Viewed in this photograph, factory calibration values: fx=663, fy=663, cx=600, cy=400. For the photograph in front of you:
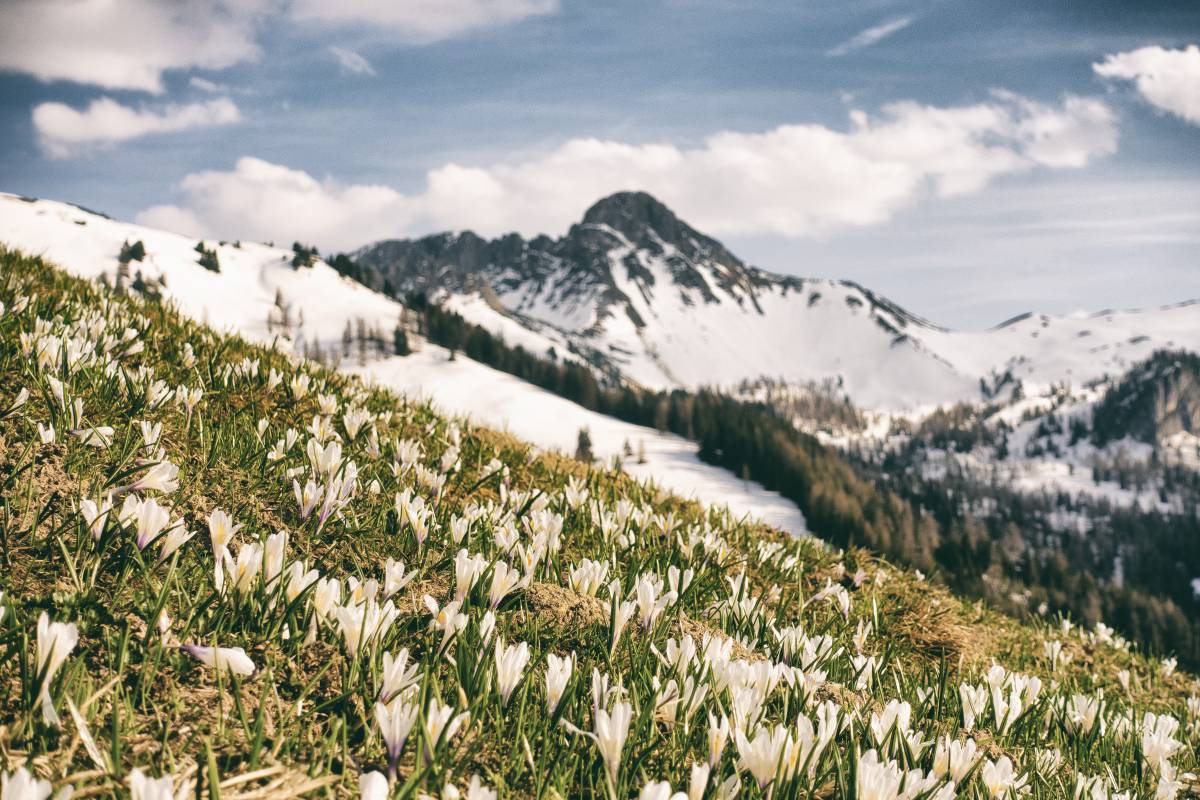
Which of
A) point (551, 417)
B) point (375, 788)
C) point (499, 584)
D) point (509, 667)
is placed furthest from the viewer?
point (551, 417)

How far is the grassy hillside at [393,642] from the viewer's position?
70.5 inches

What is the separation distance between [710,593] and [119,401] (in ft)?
11.5

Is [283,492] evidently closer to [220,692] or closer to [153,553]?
[153,553]

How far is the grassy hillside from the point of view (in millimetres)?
1790

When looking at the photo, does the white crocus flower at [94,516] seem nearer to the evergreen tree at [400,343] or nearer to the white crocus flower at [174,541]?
the white crocus flower at [174,541]

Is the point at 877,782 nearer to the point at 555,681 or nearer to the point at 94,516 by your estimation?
the point at 555,681

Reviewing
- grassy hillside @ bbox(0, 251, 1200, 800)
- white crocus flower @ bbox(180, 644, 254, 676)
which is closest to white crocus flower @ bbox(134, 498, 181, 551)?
grassy hillside @ bbox(0, 251, 1200, 800)

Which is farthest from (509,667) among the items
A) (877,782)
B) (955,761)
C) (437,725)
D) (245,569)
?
(955,761)

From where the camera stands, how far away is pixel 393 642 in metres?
2.40

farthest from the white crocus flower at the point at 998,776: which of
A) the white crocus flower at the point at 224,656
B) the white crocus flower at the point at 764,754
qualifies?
the white crocus flower at the point at 224,656

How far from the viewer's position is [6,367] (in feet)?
11.8

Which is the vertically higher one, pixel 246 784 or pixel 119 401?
pixel 119 401

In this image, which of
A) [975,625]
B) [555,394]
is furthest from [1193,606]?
[975,625]

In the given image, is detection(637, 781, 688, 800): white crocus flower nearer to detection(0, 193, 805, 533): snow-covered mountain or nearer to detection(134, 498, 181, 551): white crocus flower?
detection(134, 498, 181, 551): white crocus flower
